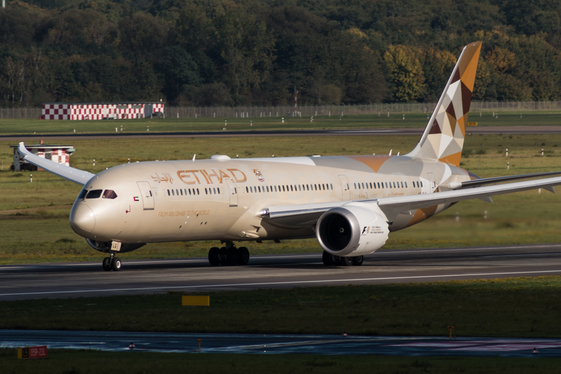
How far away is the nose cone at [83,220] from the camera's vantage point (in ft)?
115

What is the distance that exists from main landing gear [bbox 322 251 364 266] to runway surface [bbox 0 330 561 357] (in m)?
18.2

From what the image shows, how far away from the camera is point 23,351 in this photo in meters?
18.5

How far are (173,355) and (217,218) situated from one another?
19194 millimetres

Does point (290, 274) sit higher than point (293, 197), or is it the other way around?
point (293, 197)

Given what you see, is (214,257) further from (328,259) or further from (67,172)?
(67,172)

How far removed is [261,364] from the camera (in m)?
18.1

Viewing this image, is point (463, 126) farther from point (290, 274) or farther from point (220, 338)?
point (220, 338)

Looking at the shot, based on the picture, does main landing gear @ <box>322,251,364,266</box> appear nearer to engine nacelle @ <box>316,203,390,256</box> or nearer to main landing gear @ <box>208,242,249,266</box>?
engine nacelle @ <box>316,203,390,256</box>

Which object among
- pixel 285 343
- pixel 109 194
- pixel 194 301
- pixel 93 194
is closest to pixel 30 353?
pixel 285 343

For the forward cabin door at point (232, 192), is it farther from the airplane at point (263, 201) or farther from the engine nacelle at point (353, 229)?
the engine nacelle at point (353, 229)

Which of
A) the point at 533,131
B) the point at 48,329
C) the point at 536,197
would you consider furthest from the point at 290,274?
the point at 533,131

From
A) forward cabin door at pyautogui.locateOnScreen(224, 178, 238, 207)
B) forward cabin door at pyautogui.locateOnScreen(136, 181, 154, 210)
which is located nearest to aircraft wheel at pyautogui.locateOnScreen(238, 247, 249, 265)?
forward cabin door at pyautogui.locateOnScreen(224, 178, 238, 207)

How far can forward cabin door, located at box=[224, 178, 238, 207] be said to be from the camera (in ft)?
127

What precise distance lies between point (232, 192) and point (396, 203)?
7.05 metres
